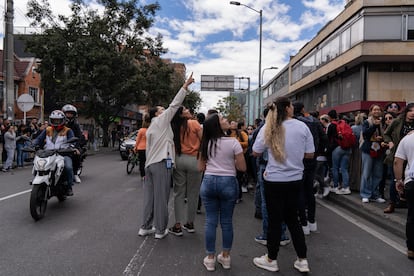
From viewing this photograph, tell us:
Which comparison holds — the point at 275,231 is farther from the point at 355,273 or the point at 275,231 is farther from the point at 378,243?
the point at 378,243

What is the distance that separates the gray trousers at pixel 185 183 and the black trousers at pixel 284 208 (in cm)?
167

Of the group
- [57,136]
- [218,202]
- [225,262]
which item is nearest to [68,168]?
[57,136]

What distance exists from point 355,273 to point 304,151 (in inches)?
57.0

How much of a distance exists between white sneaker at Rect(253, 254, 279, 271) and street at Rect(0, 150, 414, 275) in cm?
7

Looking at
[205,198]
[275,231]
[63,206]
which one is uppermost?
[205,198]

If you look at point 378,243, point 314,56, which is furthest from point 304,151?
point 314,56

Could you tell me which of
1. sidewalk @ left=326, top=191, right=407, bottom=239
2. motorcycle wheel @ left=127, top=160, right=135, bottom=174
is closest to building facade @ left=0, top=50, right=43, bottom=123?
motorcycle wheel @ left=127, top=160, right=135, bottom=174

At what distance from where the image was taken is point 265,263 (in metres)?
4.29

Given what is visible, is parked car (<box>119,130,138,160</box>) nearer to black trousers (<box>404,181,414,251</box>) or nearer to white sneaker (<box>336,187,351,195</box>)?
white sneaker (<box>336,187,351,195</box>)

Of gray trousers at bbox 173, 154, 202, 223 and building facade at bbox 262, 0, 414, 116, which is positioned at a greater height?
building facade at bbox 262, 0, 414, 116

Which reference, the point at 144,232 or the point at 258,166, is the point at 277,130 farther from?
the point at 144,232

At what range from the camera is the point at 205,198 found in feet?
13.9

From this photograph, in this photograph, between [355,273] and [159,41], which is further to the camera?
[159,41]

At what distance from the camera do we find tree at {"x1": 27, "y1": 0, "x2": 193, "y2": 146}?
91.2 feet
